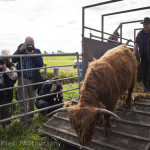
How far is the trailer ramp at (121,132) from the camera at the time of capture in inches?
118

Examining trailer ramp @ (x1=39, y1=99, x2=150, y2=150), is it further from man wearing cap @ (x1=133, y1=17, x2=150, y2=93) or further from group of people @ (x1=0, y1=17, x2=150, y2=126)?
man wearing cap @ (x1=133, y1=17, x2=150, y2=93)

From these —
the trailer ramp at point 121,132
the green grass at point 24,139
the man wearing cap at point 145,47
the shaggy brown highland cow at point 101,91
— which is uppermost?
the man wearing cap at point 145,47

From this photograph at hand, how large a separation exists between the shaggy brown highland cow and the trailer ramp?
0.70 ft

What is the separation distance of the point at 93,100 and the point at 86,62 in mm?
2115

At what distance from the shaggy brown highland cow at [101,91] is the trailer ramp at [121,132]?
213 millimetres

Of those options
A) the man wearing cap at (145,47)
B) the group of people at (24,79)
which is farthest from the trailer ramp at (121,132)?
the man wearing cap at (145,47)

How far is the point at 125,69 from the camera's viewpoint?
3.85 meters

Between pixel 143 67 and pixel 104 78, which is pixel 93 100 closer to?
pixel 104 78

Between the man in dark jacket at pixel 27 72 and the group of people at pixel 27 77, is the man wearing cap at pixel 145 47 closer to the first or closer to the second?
the group of people at pixel 27 77

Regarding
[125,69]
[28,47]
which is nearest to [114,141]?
[125,69]

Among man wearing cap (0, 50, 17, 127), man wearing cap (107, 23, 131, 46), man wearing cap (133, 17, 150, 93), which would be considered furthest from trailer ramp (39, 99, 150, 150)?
man wearing cap (107, 23, 131, 46)

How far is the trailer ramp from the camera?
2988 millimetres

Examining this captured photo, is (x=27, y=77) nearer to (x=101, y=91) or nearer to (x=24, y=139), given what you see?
(x=24, y=139)

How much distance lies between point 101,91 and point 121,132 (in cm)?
93
